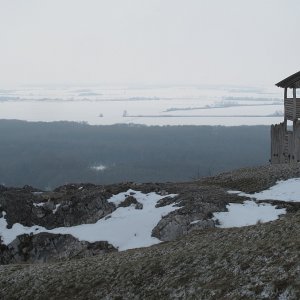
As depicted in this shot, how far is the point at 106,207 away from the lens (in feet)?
126

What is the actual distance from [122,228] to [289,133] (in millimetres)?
23635

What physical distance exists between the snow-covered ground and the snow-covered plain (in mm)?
4666

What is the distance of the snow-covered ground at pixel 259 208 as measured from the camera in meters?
29.7

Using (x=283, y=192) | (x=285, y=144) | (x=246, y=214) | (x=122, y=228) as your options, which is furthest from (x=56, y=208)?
(x=285, y=144)

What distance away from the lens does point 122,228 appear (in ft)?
111

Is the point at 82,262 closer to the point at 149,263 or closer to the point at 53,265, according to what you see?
the point at 53,265

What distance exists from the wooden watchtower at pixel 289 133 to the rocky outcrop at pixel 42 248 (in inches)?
958

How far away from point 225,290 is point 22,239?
26292mm

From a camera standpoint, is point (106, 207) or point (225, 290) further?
point (106, 207)

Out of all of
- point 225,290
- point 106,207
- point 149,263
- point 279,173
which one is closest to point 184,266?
point 149,263

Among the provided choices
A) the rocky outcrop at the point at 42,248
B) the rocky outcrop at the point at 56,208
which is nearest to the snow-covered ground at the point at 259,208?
the rocky outcrop at the point at 42,248

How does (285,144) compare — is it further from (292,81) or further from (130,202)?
(130,202)

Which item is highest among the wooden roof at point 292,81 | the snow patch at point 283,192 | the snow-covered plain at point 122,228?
the wooden roof at point 292,81

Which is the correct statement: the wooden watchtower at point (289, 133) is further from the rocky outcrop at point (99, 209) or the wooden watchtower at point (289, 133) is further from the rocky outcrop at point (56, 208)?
the rocky outcrop at point (56, 208)
